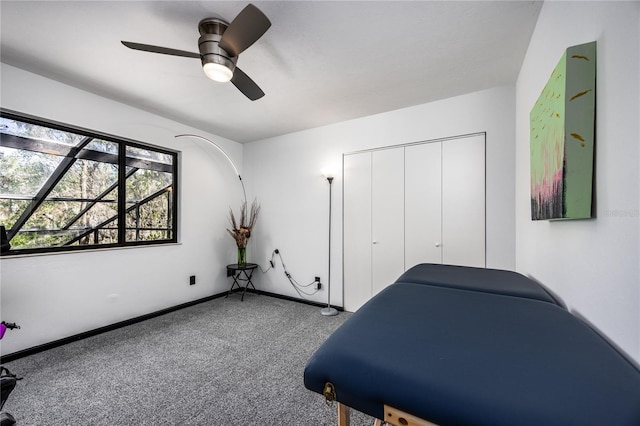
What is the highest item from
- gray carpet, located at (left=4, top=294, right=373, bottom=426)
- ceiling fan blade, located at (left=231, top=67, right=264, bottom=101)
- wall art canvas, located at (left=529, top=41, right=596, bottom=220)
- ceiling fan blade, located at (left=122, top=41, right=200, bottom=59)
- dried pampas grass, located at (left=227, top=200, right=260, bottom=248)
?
ceiling fan blade, located at (left=122, top=41, right=200, bottom=59)

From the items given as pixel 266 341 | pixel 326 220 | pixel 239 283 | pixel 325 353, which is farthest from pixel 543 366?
pixel 239 283

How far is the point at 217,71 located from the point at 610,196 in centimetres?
206

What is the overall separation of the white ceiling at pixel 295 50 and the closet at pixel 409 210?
24.3 inches

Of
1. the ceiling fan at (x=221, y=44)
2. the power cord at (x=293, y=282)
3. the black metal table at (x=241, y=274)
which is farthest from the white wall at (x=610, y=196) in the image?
the black metal table at (x=241, y=274)

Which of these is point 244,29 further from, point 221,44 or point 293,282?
point 293,282

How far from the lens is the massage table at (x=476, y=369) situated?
→ 53cm

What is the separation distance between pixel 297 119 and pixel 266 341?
259cm

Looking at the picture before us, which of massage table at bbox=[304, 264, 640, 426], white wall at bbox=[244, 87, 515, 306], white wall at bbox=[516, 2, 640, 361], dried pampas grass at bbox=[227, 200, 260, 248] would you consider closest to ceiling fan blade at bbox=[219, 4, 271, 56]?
white wall at bbox=[516, 2, 640, 361]

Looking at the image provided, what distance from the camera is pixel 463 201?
8.56 feet

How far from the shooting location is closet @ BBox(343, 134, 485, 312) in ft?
8.48

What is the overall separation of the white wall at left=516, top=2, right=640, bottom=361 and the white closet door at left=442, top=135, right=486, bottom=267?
4.39 feet

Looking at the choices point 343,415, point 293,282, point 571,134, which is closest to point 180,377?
point 343,415

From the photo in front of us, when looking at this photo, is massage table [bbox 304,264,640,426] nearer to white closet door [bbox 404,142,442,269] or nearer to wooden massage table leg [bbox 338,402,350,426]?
wooden massage table leg [bbox 338,402,350,426]

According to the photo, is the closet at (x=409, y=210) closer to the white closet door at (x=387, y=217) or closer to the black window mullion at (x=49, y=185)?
the white closet door at (x=387, y=217)
